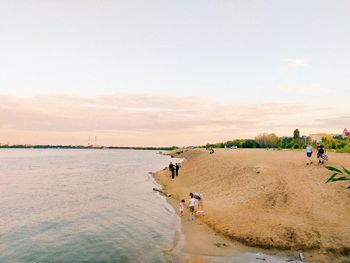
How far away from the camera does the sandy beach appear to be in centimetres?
2109

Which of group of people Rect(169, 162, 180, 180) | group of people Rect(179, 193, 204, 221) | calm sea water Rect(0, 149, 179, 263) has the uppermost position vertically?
group of people Rect(169, 162, 180, 180)

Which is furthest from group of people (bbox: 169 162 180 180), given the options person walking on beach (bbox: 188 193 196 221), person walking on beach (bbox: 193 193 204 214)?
person walking on beach (bbox: 188 193 196 221)

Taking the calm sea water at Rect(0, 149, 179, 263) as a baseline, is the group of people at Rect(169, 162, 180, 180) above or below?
above

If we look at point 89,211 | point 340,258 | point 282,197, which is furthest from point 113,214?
point 340,258

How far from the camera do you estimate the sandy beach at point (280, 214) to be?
21094mm

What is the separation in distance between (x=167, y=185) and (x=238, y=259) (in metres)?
34.8

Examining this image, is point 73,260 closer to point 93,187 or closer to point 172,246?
point 172,246

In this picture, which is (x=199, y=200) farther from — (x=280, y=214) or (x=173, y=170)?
(x=173, y=170)

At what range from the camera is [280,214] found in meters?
26.1

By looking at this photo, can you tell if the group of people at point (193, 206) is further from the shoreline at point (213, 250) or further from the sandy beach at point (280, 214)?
the shoreline at point (213, 250)

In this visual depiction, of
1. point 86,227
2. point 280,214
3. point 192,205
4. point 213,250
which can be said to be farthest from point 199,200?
point 86,227

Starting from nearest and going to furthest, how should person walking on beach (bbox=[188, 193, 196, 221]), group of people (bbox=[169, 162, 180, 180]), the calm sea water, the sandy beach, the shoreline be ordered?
the shoreline, the sandy beach, the calm sea water, person walking on beach (bbox=[188, 193, 196, 221]), group of people (bbox=[169, 162, 180, 180])

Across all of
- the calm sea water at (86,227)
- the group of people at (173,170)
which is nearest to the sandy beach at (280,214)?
the calm sea water at (86,227)

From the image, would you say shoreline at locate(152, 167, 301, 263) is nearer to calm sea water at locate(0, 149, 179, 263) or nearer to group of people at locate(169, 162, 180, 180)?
calm sea water at locate(0, 149, 179, 263)
